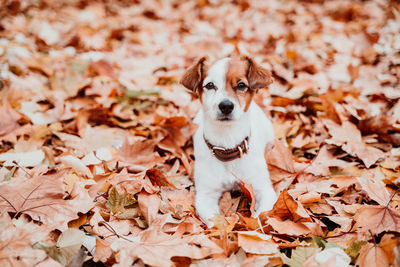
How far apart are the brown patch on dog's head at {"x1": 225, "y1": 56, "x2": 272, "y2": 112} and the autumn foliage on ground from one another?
550 mm

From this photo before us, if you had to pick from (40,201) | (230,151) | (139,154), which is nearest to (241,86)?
(230,151)

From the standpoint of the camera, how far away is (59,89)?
11.9 feet

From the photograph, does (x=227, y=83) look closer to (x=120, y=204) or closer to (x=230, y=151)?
(x=230, y=151)

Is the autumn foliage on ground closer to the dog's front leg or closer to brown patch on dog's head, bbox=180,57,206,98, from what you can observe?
the dog's front leg

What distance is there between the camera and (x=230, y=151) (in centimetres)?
241

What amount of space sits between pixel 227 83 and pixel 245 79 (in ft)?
0.47

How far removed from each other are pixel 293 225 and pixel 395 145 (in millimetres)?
1520

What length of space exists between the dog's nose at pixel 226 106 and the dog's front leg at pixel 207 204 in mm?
652

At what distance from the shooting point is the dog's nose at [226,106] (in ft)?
7.18

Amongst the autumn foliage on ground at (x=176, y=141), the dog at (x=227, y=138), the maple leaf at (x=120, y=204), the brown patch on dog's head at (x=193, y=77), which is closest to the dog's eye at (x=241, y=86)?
the dog at (x=227, y=138)

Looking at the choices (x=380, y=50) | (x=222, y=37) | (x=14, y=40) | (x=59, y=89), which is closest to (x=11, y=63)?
(x=59, y=89)

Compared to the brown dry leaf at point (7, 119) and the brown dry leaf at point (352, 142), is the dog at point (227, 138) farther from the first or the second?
the brown dry leaf at point (7, 119)

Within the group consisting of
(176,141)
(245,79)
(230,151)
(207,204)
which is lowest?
(207,204)

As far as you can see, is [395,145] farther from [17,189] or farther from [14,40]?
[14,40]
